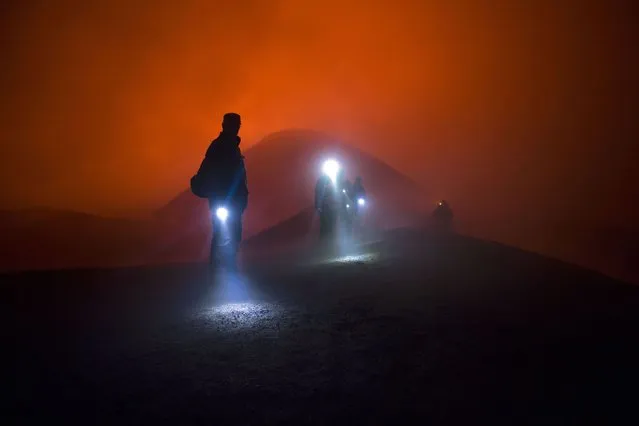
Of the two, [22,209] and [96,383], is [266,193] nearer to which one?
[22,209]

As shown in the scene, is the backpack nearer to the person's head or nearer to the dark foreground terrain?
the person's head

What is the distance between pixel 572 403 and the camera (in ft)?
10.2

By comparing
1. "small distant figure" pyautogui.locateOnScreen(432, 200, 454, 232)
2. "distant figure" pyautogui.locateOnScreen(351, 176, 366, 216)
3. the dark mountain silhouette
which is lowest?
"small distant figure" pyautogui.locateOnScreen(432, 200, 454, 232)

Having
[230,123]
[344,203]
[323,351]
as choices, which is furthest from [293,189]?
[323,351]

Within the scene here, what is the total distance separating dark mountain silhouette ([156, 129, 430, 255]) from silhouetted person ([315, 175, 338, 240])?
1837 cm

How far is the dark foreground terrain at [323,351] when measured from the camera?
119 inches

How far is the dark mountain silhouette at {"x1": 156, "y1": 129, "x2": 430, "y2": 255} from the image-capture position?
47.8 metres

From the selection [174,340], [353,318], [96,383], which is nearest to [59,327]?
[174,340]

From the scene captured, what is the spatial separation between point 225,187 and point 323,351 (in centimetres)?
489

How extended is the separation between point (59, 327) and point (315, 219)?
81.9 ft

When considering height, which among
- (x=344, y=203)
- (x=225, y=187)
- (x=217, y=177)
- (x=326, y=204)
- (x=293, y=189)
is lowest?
(x=225, y=187)

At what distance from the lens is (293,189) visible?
56.3m

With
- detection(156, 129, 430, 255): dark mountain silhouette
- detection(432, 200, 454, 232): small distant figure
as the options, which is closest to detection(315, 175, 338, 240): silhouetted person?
detection(432, 200, 454, 232): small distant figure

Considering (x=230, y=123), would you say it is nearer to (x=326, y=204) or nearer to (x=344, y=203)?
(x=326, y=204)
